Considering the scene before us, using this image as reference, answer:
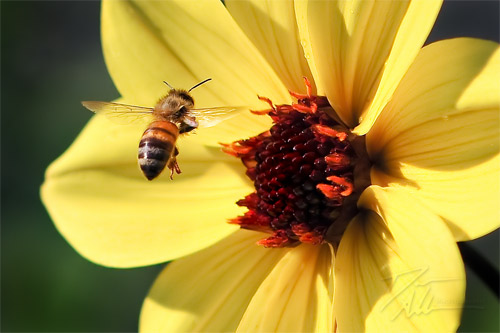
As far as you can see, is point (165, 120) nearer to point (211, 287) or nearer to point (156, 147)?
point (156, 147)

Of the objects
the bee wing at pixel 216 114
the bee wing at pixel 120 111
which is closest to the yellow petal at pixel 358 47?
the bee wing at pixel 216 114

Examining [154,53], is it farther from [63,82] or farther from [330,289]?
[63,82]

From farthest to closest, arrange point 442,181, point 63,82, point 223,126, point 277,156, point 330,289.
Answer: point 63,82 → point 223,126 → point 277,156 → point 330,289 → point 442,181

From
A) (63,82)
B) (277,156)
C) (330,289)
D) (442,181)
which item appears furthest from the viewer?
(63,82)

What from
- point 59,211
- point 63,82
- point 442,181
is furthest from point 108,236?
point 63,82

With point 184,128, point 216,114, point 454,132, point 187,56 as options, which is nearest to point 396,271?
point 454,132

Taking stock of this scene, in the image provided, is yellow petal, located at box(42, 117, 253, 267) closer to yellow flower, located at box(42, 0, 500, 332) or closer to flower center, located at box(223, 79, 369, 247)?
yellow flower, located at box(42, 0, 500, 332)

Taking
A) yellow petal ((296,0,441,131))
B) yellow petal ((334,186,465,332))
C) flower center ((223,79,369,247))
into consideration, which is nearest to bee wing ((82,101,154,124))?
flower center ((223,79,369,247))
